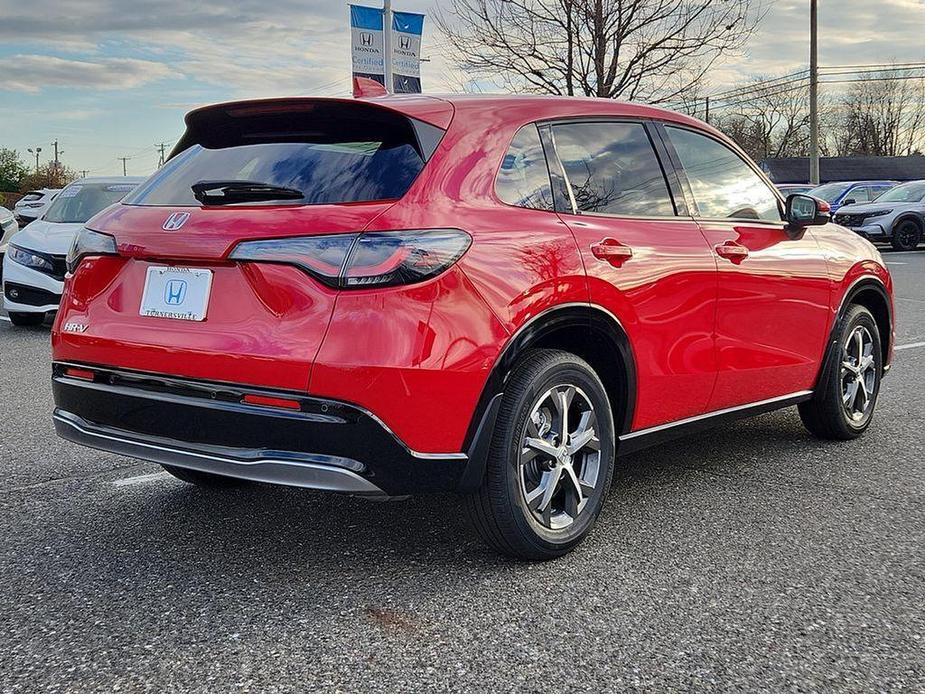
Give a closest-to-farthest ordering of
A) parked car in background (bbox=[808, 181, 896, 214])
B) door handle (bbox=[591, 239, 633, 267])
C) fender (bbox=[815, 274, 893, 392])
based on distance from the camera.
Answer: door handle (bbox=[591, 239, 633, 267]) → fender (bbox=[815, 274, 893, 392]) → parked car in background (bbox=[808, 181, 896, 214])

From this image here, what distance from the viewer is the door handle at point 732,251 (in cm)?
424

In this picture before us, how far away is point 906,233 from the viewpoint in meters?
23.3

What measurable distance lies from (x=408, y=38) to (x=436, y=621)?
19235 mm

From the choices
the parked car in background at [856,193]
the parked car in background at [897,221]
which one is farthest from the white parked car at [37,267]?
the parked car in background at [856,193]

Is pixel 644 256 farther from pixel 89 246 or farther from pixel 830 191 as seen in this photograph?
pixel 830 191

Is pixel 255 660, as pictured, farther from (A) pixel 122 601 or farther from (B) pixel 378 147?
(B) pixel 378 147

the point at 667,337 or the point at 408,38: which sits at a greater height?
the point at 408,38

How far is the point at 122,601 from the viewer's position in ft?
10.3

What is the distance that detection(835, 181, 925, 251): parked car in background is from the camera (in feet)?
76.2

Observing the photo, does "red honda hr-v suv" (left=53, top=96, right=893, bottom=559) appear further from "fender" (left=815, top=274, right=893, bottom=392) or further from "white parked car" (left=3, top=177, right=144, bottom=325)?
"white parked car" (left=3, top=177, right=144, bottom=325)

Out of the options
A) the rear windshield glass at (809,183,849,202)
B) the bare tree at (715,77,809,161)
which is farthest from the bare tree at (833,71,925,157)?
the rear windshield glass at (809,183,849,202)

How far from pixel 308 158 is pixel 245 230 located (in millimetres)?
370

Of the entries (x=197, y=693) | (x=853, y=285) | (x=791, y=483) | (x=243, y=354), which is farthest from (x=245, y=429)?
(x=853, y=285)

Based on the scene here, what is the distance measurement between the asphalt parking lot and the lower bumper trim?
40 centimetres
